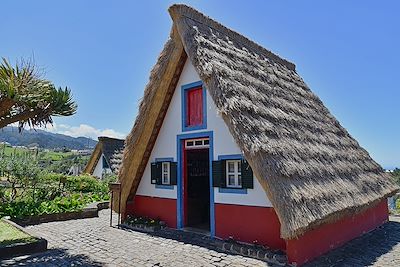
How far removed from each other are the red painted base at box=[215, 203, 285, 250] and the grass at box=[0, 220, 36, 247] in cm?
433

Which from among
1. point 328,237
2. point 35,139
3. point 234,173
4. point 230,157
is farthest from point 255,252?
point 35,139

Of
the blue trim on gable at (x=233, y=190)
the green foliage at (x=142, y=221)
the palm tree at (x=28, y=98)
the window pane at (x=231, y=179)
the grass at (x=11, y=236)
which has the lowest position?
the grass at (x=11, y=236)

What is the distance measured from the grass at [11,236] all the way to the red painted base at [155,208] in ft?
10.5

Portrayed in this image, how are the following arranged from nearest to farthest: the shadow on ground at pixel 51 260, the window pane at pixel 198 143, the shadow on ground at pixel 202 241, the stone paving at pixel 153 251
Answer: the shadow on ground at pixel 51 260 → the stone paving at pixel 153 251 → the shadow on ground at pixel 202 241 → the window pane at pixel 198 143

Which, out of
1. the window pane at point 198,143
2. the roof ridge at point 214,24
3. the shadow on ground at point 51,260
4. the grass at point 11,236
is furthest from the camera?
the window pane at point 198,143

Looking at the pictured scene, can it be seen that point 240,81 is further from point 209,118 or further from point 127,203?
point 127,203

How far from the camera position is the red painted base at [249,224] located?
6.95 meters

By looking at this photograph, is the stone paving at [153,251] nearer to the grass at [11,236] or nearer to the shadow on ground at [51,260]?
the shadow on ground at [51,260]

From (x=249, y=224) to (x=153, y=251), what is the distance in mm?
2223

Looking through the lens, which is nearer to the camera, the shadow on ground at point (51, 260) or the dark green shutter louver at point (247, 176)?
the shadow on ground at point (51, 260)

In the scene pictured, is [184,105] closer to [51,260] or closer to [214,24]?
[214,24]

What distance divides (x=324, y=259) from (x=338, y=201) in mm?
1224

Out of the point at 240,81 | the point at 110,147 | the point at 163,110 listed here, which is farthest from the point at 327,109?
the point at 110,147

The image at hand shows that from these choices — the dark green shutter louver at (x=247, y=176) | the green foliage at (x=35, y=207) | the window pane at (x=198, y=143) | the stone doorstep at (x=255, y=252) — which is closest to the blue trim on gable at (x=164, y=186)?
the window pane at (x=198, y=143)
